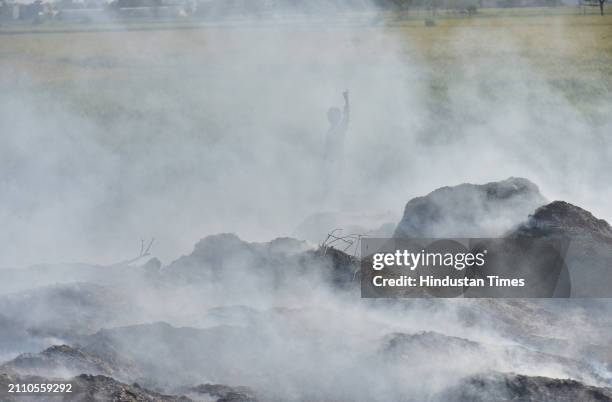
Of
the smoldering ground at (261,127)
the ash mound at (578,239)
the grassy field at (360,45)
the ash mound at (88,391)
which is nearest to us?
the ash mound at (88,391)

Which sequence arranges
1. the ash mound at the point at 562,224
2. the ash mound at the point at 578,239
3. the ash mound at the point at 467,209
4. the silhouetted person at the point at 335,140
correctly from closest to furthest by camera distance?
the ash mound at the point at 578,239, the ash mound at the point at 562,224, the ash mound at the point at 467,209, the silhouetted person at the point at 335,140

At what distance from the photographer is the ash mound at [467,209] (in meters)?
7.59

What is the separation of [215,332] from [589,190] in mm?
7658

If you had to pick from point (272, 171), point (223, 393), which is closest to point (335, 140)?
point (272, 171)

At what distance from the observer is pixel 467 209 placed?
768 cm

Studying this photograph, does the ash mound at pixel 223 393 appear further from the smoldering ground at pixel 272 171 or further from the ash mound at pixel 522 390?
the ash mound at pixel 522 390

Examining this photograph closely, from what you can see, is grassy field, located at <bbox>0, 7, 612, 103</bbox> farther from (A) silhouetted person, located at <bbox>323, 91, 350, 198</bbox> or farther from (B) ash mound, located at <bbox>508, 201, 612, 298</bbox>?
(B) ash mound, located at <bbox>508, 201, 612, 298</bbox>

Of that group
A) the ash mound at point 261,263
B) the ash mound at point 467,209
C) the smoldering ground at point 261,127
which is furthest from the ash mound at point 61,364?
the smoldering ground at point 261,127

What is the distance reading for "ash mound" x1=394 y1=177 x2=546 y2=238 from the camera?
7.59m

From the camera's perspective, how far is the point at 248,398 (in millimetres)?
4812

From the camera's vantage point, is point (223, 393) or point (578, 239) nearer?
point (223, 393)

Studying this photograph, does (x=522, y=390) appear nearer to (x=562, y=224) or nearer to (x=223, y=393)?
(x=223, y=393)

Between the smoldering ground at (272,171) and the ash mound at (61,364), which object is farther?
the smoldering ground at (272,171)

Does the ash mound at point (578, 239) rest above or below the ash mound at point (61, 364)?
above
